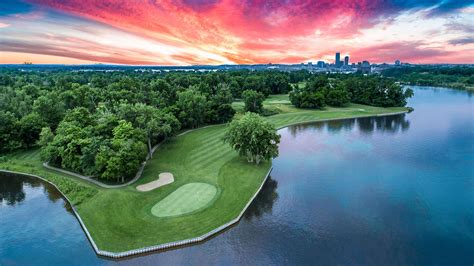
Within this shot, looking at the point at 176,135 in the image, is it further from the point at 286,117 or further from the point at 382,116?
the point at 382,116

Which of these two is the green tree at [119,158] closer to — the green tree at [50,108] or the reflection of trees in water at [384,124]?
the green tree at [50,108]

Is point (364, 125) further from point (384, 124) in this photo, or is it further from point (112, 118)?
point (112, 118)

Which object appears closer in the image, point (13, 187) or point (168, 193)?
point (168, 193)

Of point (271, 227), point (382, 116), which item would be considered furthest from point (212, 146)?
point (382, 116)

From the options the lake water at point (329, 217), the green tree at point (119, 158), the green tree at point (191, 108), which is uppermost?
the green tree at point (191, 108)

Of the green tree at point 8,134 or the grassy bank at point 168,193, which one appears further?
the green tree at point 8,134

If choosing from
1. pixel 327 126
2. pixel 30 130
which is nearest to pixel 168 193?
pixel 30 130

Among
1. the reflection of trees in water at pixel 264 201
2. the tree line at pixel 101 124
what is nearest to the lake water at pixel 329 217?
the reflection of trees in water at pixel 264 201
